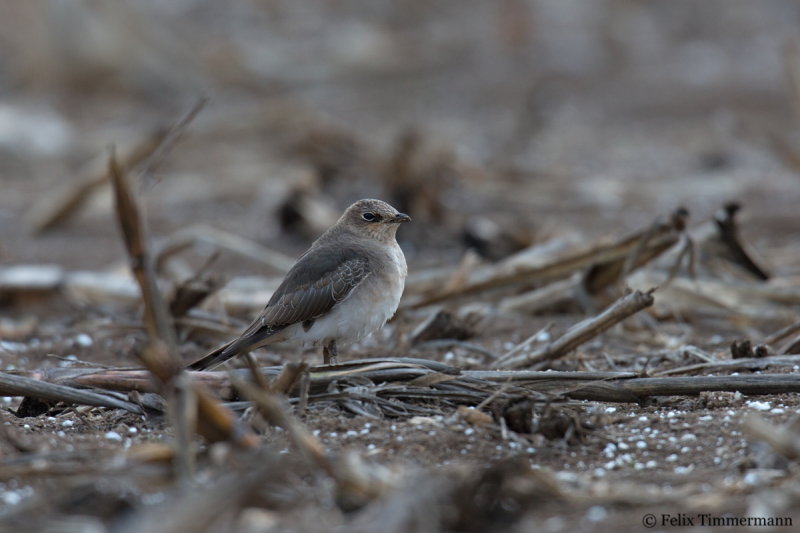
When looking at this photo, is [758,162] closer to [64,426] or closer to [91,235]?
[91,235]

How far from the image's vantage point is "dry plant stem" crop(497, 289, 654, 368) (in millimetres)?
4559

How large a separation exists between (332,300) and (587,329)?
1.20m

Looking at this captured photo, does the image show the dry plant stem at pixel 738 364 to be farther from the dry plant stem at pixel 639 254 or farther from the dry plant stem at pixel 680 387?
the dry plant stem at pixel 639 254

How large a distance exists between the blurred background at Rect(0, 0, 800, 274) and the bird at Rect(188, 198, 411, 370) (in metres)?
0.93

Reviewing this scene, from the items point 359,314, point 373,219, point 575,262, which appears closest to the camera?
point 359,314

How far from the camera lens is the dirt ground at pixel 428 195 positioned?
327 centimetres

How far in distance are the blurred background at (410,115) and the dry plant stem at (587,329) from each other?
1971 mm

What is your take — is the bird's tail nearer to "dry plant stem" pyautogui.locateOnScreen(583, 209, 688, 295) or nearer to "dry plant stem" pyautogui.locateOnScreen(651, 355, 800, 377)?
"dry plant stem" pyautogui.locateOnScreen(651, 355, 800, 377)

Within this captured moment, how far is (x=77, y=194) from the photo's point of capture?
990cm

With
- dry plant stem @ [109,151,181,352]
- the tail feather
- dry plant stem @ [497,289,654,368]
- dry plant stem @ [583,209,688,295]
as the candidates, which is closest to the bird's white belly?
the tail feather

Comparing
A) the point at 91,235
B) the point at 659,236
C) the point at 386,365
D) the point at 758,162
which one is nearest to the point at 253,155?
the point at 91,235

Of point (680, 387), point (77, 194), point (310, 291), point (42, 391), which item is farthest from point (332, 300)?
point (77, 194)

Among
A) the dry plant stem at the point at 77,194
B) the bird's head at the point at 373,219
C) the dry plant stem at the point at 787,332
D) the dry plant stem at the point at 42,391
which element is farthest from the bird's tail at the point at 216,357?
the dry plant stem at the point at 77,194

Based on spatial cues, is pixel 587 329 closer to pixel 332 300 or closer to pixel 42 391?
pixel 332 300
